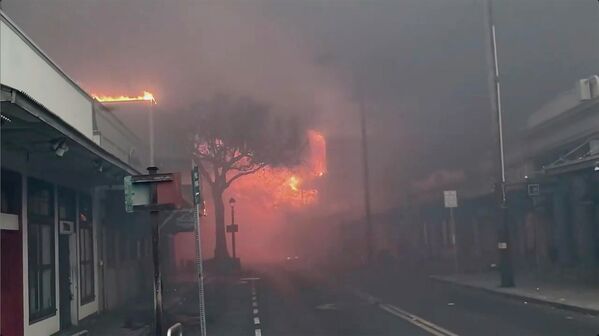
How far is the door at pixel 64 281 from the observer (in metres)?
10.6

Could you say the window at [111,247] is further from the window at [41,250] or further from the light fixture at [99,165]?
A: the light fixture at [99,165]

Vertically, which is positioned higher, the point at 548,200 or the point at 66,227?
the point at 548,200

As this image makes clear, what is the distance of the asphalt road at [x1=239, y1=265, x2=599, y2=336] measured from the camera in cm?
919

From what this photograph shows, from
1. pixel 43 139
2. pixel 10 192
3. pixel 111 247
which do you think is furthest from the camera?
pixel 111 247

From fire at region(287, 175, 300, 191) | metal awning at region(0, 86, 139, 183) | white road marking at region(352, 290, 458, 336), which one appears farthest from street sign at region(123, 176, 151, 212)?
fire at region(287, 175, 300, 191)

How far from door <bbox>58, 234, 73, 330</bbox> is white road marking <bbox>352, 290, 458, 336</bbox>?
5.03m

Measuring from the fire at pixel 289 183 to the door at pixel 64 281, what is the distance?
1942cm

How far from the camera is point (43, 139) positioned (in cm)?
744

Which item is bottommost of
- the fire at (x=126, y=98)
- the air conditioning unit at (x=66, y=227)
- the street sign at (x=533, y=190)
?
the air conditioning unit at (x=66, y=227)

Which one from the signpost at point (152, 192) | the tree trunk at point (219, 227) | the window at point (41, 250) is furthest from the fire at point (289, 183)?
the signpost at point (152, 192)

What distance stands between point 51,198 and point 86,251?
243 cm

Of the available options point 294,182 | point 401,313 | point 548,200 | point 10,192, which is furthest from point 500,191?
point 294,182

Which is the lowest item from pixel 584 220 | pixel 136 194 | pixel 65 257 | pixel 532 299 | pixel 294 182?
pixel 532 299

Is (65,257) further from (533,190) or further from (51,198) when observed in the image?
(533,190)
